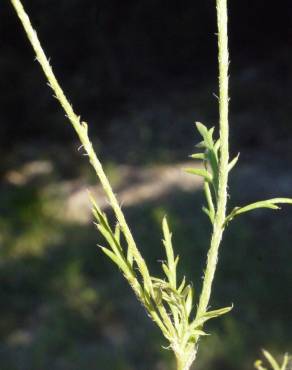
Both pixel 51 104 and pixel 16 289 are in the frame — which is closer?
pixel 16 289

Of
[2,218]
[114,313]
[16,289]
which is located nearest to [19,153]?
[2,218]

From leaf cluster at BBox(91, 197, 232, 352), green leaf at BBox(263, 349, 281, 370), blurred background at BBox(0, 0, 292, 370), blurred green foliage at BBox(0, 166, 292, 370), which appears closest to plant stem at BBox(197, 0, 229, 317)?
leaf cluster at BBox(91, 197, 232, 352)

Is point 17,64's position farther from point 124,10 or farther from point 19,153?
point 124,10

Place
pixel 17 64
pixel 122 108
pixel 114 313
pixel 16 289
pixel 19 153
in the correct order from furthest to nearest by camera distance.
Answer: pixel 122 108, pixel 19 153, pixel 17 64, pixel 16 289, pixel 114 313

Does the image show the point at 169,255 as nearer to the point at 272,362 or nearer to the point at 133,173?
the point at 272,362

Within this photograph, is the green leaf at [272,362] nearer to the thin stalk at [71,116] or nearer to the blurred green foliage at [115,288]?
the thin stalk at [71,116]

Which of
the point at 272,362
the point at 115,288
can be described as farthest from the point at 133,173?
the point at 272,362

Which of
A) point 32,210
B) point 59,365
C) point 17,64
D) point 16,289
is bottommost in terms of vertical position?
point 59,365

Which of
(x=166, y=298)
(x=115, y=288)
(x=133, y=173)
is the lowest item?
(x=115, y=288)

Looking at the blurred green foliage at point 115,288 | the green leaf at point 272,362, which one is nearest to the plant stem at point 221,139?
the green leaf at point 272,362
